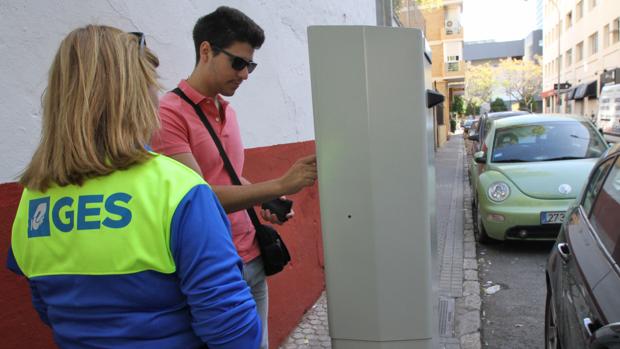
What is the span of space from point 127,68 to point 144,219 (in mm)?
373

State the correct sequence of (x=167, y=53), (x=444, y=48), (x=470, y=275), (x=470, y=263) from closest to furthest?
(x=167, y=53)
(x=470, y=275)
(x=470, y=263)
(x=444, y=48)

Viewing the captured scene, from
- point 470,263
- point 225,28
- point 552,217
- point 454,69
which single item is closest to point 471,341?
point 470,263

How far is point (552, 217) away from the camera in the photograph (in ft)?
18.3

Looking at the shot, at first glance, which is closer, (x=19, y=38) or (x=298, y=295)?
(x=19, y=38)

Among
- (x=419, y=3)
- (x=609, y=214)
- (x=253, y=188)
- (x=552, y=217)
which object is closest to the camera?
(x=253, y=188)

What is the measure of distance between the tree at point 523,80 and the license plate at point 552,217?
62354 millimetres

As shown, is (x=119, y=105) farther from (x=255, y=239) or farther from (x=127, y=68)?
(x=255, y=239)

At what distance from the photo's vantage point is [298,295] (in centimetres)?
399

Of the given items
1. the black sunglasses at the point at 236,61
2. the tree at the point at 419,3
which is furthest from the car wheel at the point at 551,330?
the tree at the point at 419,3

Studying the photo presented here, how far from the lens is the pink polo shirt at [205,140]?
1740 millimetres

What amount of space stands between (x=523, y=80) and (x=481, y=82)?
536 centimetres

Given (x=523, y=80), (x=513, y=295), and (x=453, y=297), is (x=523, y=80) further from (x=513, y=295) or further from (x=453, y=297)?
(x=453, y=297)

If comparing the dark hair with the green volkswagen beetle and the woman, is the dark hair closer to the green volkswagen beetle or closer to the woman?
the woman

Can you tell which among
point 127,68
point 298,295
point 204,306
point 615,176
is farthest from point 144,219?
point 298,295
